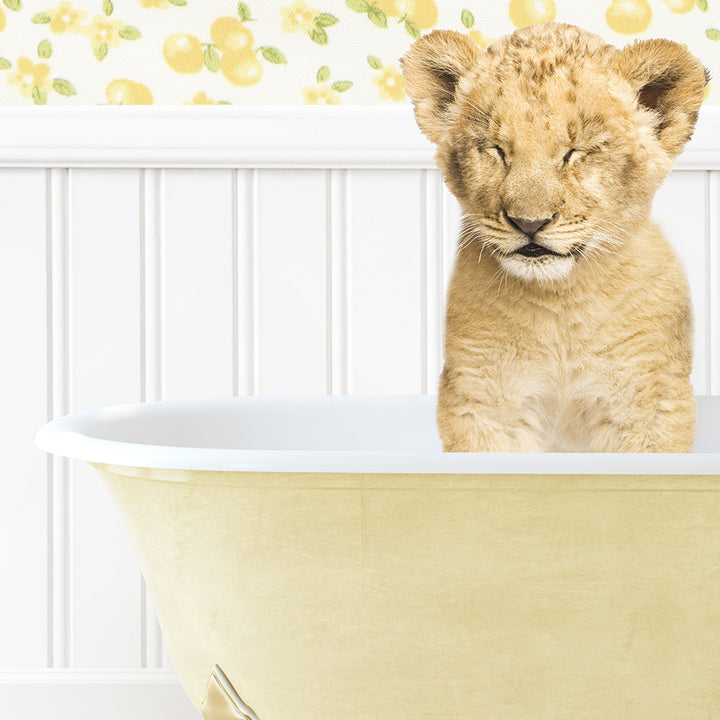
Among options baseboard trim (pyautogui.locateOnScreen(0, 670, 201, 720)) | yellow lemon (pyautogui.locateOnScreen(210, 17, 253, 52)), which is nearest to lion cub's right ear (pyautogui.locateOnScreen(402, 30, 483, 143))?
yellow lemon (pyautogui.locateOnScreen(210, 17, 253, 52))

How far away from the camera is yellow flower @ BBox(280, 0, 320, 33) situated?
1.27m

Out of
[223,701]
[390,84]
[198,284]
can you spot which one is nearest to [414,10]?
[390,84]

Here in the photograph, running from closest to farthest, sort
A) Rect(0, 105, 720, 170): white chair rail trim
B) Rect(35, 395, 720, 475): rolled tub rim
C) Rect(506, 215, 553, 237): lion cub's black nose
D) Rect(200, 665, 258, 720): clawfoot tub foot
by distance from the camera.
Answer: Rect(35, 395, 720, 475): rolled tub rim
Rect(200, 665, 258, 720): clawfoot tub foot
Rect(506, 215, 553, 237): lion cub's black nose
Rect(0, 105, 720, 170): white chair rail trim

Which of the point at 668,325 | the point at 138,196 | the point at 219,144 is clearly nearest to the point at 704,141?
the point at 668,325

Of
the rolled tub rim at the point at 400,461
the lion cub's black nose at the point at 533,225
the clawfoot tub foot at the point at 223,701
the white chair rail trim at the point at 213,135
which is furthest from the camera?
the white chair rail trim at the point at 213,135

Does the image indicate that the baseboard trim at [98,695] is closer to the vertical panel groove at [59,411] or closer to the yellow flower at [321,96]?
the vertical panel groove at [59,411]

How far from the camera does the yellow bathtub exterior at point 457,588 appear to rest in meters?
0.67

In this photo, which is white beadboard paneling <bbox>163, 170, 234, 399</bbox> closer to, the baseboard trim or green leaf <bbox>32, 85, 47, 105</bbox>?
green leaf <bbox>32, 85, 47, 105</bbox>

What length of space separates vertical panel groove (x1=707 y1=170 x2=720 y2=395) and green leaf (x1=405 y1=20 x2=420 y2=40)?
1.69ft

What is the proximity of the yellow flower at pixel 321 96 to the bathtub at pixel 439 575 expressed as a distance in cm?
74

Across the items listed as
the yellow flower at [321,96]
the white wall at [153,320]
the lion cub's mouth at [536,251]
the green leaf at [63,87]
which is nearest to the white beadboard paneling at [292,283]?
the white wall at [153,320]

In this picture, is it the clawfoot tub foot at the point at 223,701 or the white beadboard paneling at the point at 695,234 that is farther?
the white beadboard paneling at the point at 695,234

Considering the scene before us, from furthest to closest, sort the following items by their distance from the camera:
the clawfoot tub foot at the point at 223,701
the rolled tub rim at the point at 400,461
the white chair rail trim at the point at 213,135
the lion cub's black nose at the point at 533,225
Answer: the white chair rail trim at the point at 213,135, the lion cub's black nose at the point at 533,225, the clawfoot tub foot at the point at 223,701, the rolled tub rim at the point at 400,461

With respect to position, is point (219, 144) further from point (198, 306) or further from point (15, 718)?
point (15, 718)
